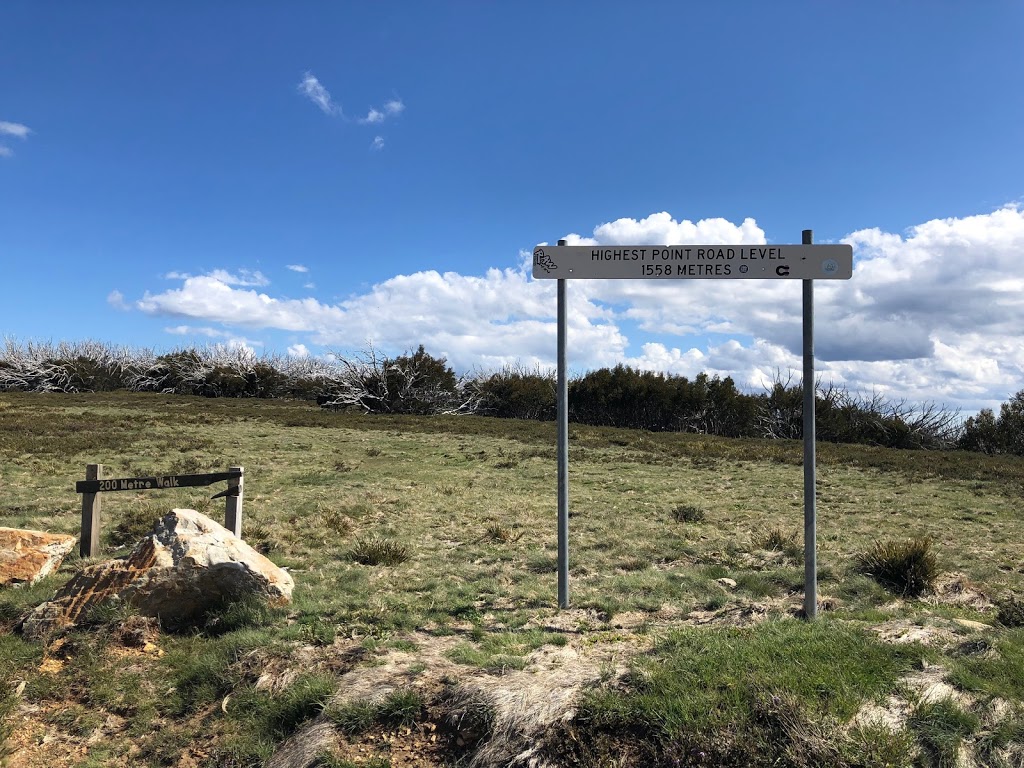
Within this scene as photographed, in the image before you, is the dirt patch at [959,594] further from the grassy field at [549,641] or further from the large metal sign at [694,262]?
the large metal sign at [694,262]

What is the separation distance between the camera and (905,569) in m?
6.93

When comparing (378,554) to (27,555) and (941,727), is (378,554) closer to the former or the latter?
(27,555)

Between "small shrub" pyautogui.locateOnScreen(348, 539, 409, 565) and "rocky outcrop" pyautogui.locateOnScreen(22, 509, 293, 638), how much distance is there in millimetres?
1893

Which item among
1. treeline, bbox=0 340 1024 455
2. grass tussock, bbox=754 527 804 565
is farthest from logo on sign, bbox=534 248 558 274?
treeline, bbox=0 340 1024 455

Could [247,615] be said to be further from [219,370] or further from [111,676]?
[219,370]

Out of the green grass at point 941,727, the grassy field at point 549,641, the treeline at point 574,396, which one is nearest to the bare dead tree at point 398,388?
the treeline at point 574,396

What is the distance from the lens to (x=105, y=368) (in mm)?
71750

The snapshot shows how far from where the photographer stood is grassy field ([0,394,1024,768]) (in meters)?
3.37

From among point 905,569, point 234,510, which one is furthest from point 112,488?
point 905,569

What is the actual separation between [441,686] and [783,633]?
8.38 feet

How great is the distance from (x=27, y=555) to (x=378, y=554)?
3820mm

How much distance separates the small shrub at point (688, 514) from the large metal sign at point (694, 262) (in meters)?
6.94

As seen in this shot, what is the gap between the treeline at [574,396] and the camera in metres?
38.4

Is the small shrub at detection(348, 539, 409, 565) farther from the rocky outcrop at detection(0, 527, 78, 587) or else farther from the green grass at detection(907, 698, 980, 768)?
the green grass at detection(907, 698, 980, 768)
